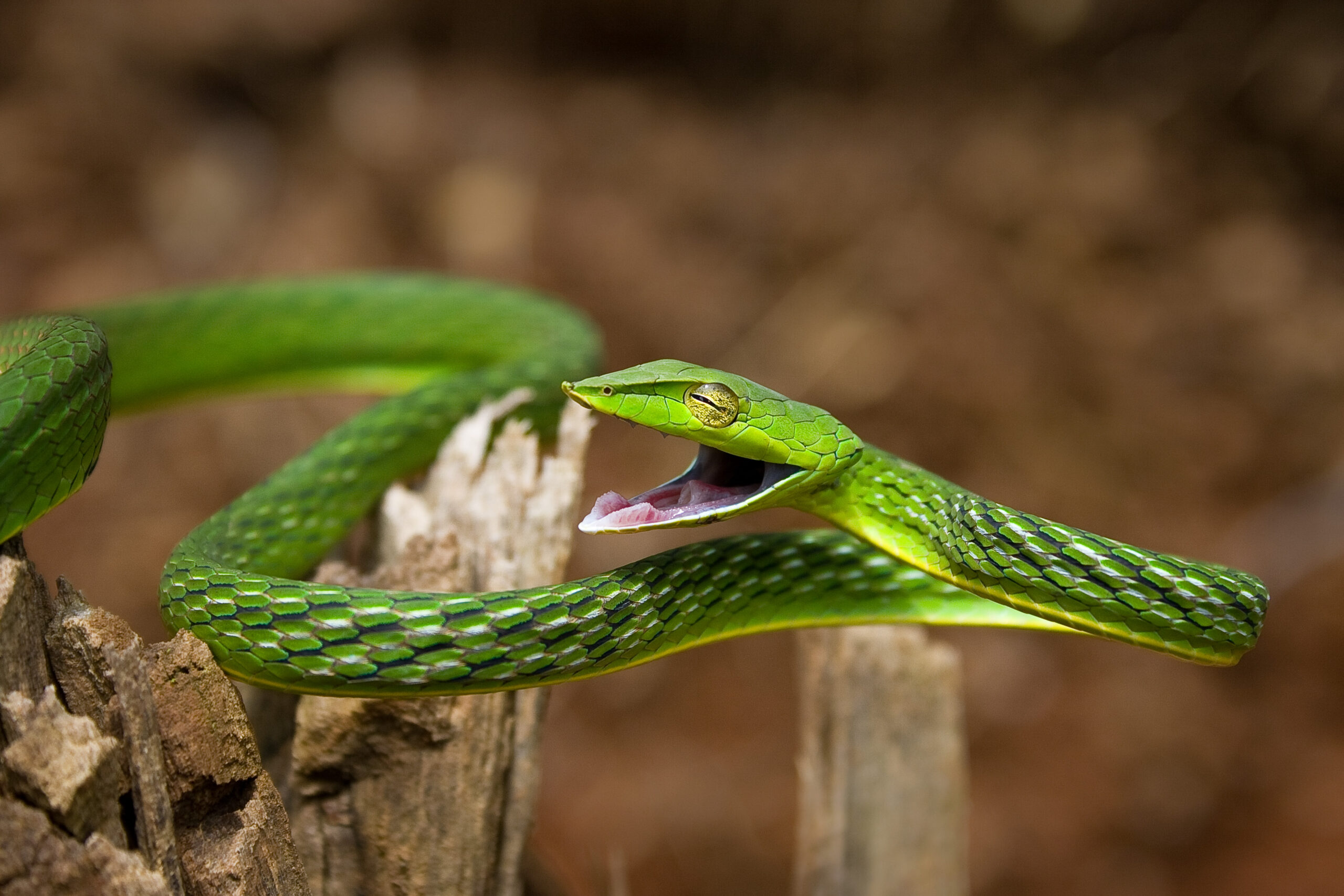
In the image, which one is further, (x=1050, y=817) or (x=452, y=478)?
(x=1050, y=817)

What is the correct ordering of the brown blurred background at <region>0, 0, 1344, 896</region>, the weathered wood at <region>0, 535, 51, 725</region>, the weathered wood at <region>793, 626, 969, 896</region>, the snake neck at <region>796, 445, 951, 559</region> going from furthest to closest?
the brown blurred background at <region>0, 0, 1344, 896</region> → the weathered wood at <region>793, 626, 969, 896</region> → the snake neck at <region>796, 445, 951, 559</region> → the weathered wood at <region>0, 535, 51, 725</region>

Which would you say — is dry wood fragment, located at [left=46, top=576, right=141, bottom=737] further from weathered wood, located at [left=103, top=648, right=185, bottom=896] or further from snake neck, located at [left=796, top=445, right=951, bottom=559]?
snake neck, located at [left=796, top=445, right=951, bottom=559]

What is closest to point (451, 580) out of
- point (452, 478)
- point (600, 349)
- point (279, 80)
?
point (452, 478)

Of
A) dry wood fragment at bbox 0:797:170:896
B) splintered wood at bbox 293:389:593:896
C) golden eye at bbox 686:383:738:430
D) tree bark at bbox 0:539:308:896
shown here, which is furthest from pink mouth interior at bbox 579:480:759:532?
dry wood fragment at bbox 0:797:170:896

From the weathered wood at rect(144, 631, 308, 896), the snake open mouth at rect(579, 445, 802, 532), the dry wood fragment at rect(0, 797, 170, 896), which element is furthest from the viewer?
the snake open mouth at rect(579, 445, 802, 532)

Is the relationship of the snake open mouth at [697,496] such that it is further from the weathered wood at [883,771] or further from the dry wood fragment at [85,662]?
the weathered wood at [883,771]

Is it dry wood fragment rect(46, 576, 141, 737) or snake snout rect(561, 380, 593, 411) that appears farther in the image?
snake snout rect(561, 380, 593, 411)

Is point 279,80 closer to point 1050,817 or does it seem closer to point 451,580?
point 451,580
